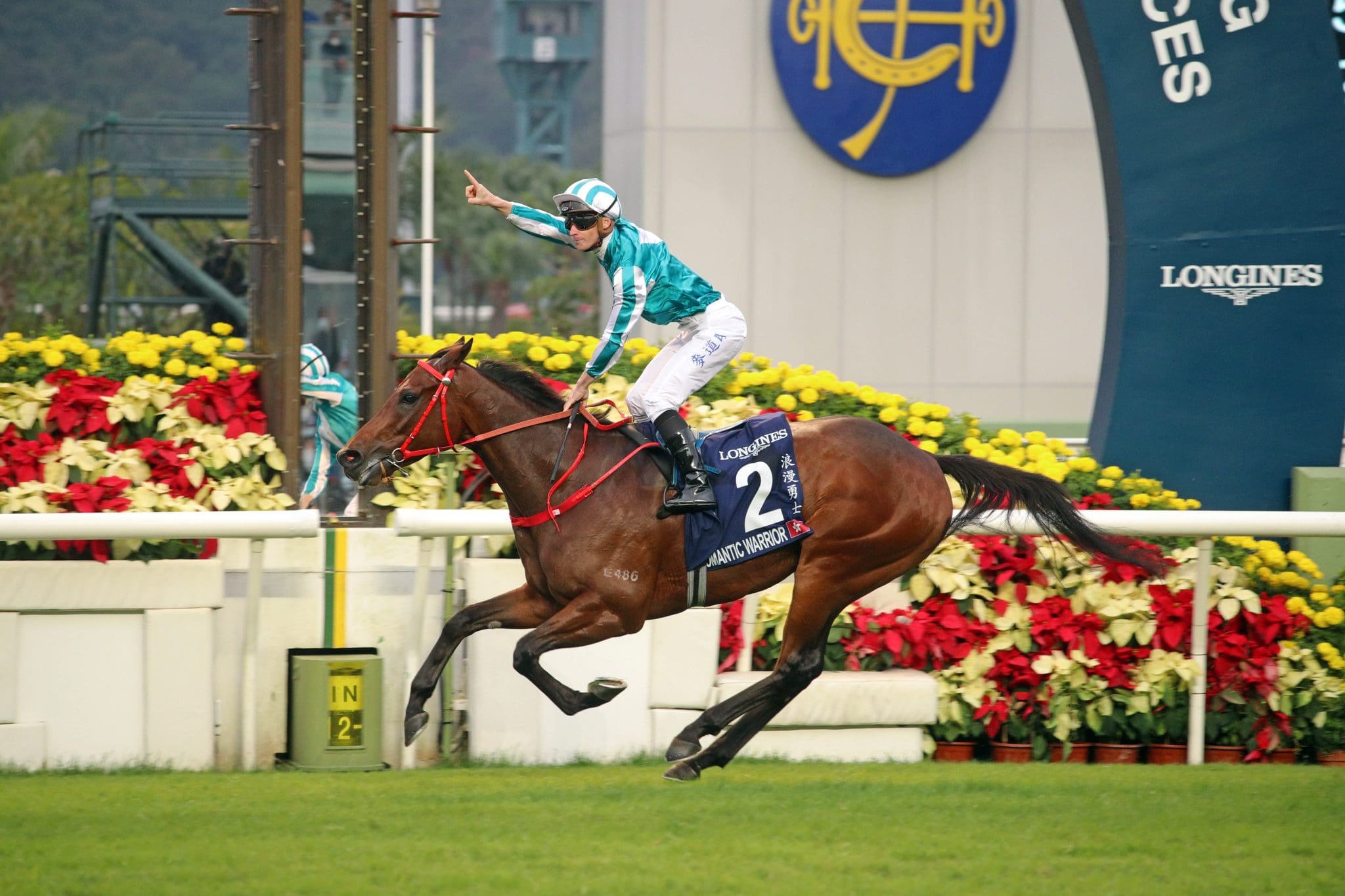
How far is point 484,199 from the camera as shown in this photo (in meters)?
5.33

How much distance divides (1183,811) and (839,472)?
5.11 feet

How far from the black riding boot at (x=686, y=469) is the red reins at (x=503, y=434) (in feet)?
0.50

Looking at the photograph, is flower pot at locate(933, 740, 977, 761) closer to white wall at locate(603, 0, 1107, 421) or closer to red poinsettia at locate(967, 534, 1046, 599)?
red poinsettia at locate(967, 534, 1046, 599)

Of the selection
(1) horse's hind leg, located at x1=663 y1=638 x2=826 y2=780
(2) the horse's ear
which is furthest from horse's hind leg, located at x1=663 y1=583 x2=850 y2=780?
(2) the horse's ear

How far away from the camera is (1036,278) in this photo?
1376cm

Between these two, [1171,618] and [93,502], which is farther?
[1171,618]

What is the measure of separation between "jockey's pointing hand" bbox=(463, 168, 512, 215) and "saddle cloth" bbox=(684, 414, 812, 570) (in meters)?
1.05

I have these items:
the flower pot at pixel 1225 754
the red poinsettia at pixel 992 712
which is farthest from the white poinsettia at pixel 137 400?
the flower pot at pixel 1225 754

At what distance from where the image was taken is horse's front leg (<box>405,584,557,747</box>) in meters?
5.19

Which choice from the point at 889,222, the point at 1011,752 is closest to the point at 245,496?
the point at 1011,752

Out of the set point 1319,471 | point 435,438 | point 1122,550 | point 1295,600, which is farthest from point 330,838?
point 1319,471

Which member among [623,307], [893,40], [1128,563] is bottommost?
[1128,563]

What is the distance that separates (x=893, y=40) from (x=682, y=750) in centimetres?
909

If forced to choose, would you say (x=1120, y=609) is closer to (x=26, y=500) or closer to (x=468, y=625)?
(x=468, y=625)
